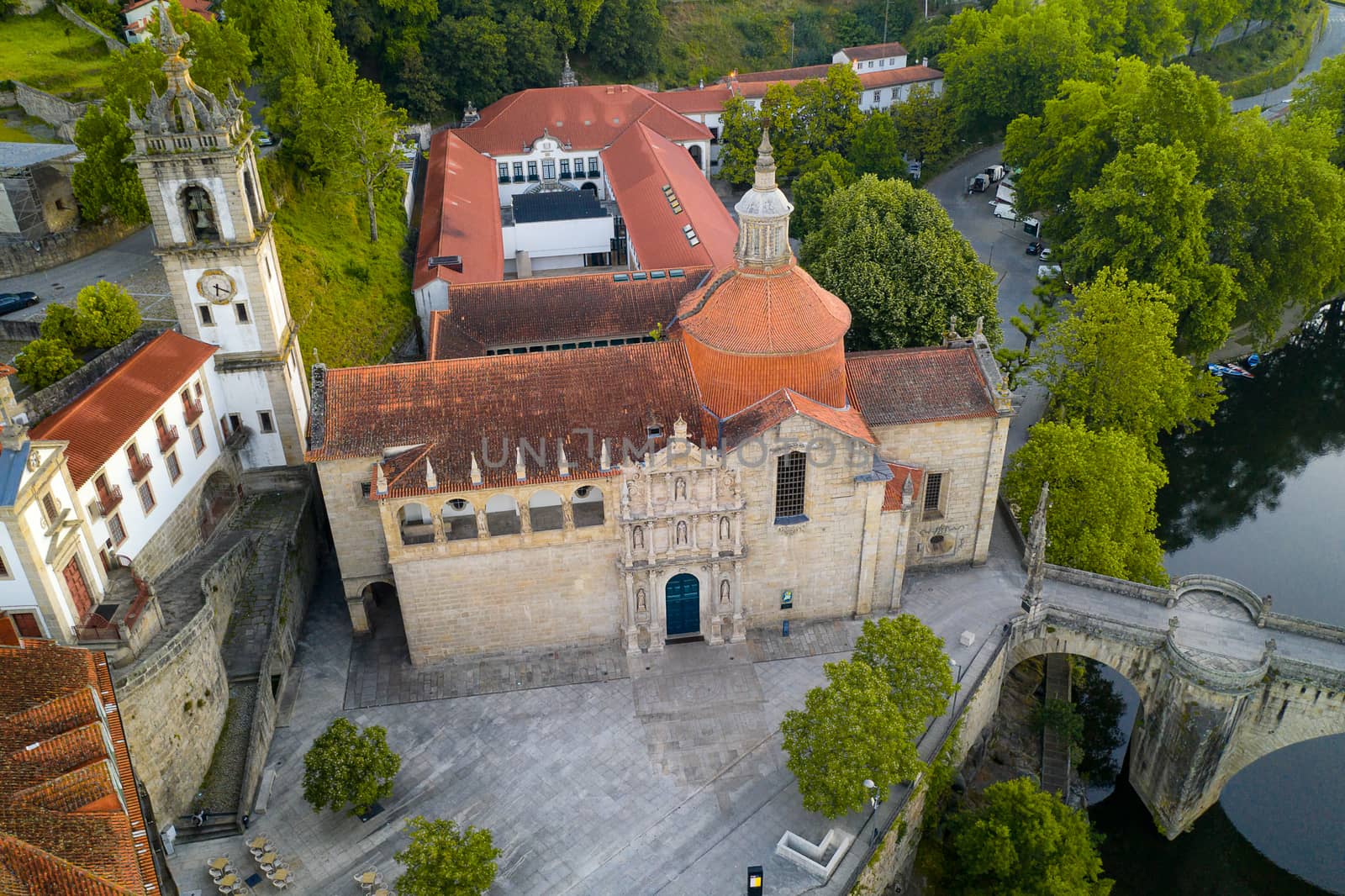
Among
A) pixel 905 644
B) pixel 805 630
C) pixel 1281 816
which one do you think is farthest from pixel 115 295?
→ pixel 1281 816

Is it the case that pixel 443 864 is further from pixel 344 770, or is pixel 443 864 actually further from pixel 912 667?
pixel 912 667

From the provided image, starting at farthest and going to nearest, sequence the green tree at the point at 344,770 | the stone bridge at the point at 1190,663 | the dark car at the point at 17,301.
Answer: the dark car at the point at 17,301, the stone bridge at the point at 1190,663, the green tree at the point at 344,770

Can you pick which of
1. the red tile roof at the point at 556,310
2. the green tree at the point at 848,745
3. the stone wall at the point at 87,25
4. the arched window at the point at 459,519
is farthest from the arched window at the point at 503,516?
the stone wall at the point at 87,25

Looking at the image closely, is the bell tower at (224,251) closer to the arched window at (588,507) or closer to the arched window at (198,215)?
the arched window at (198,215)

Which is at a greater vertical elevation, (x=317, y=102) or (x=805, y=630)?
(x=317, y=102)

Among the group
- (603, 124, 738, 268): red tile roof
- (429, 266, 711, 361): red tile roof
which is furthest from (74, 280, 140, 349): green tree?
(603, 124, 738, 268): red tile roof

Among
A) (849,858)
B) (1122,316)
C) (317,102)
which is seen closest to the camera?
(849,858)

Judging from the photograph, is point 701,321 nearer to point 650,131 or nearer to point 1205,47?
point 650,131
